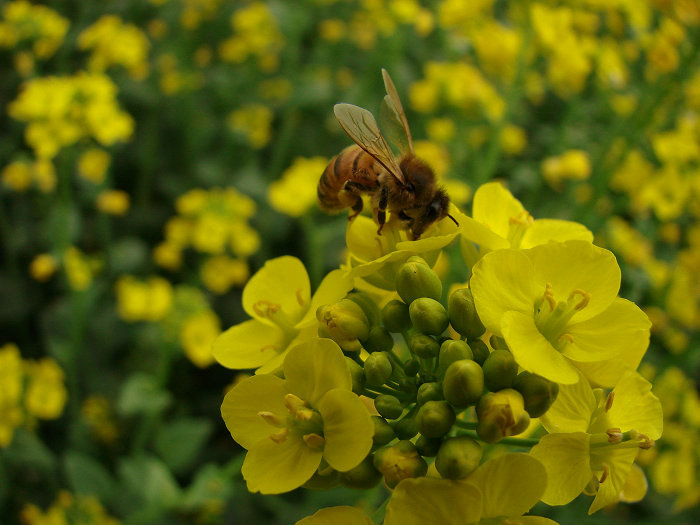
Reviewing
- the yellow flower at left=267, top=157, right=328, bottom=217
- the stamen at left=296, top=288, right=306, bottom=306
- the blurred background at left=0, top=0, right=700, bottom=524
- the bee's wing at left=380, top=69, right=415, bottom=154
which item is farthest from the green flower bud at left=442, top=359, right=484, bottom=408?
the yellow flower at left=267, top=157, right=328, bottom=217

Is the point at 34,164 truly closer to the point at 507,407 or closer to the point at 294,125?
the point at 294,125

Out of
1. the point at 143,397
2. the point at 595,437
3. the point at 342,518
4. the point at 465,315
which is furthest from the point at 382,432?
the point at 143,397

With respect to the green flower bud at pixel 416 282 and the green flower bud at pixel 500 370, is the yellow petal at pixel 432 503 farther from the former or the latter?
the green flower bud at pixel 416 282

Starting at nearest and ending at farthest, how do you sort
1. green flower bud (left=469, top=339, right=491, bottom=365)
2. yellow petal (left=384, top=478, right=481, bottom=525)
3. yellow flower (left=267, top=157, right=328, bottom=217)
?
yellow petal (left=384, top=478, right=481, bottom=525) → green flower bud (left=469, top=339, right=491, bottom=365) → yellow flower (left=267, top=157, right=328, bottom=217)

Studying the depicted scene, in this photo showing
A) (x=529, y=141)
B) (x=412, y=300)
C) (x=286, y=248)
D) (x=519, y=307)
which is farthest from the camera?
(x=529, y=141)

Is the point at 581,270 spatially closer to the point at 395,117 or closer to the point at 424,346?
the point at 424,346

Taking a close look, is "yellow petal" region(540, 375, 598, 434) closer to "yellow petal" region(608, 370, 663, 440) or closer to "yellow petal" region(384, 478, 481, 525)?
"yellow petal" region(608, 370, 663, 440)

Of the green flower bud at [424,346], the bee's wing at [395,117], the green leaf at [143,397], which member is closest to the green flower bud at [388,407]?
the green flower bud at [424,346]

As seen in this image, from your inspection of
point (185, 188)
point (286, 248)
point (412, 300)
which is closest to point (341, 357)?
point (412, 300)
